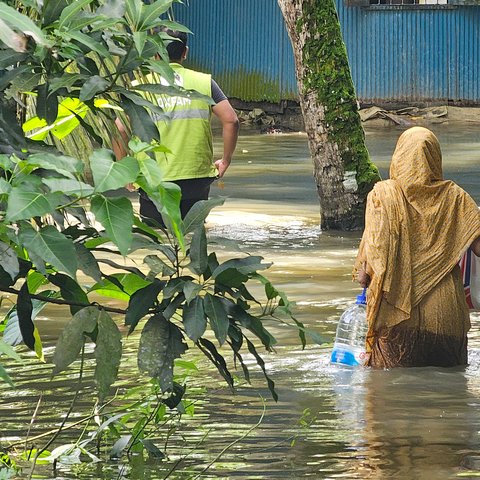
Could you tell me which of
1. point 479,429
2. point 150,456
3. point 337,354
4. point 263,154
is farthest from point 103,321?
point 263,154

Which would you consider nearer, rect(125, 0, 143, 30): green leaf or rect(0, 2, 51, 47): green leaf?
rect(0, 2, 51, 47): green leaf

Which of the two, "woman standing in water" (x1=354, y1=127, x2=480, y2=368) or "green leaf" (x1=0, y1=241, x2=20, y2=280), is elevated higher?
"green leaf" (x1=0, y1=241, x2=20, y2=280)

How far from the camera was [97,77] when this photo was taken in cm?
292

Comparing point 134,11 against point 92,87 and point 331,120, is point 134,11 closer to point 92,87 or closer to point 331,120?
point 92,87

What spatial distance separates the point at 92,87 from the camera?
113 inches

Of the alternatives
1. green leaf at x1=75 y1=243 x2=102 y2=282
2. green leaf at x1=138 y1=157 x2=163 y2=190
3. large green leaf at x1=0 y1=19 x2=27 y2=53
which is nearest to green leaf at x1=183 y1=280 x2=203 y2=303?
green leaf at x1=75 y1=243 x2=102 y2=282

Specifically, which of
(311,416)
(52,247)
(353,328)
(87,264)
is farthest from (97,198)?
(353,328)

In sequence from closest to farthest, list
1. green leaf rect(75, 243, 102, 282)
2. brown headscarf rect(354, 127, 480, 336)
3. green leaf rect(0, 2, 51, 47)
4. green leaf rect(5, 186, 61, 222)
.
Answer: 1. green leaf rect(0, 2, 51, 47)
2. green leaf rect(5, 186, 61, 222)
3. green leaf rect(75, 243, 102, 282)
4. brown headscarf rect(354, 127, 480, 336)

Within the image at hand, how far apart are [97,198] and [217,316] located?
49cm

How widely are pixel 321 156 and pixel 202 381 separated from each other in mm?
5987

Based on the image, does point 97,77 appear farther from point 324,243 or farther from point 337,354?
point 324,243

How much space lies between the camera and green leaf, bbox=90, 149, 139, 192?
8.84ft

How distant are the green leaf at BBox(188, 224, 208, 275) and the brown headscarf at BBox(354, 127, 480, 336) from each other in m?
3.93

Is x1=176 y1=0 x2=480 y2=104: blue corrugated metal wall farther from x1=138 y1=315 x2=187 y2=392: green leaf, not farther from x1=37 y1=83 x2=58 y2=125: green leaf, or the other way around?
x1=37 y1=83 x2=58 y2=125: green leaf
